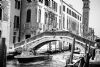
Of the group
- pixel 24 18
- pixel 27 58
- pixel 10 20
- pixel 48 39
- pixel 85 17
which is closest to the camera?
pixel 27 58

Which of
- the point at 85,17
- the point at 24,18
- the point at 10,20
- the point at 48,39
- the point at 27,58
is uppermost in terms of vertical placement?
the point at 85,17

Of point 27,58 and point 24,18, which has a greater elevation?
point 24,18

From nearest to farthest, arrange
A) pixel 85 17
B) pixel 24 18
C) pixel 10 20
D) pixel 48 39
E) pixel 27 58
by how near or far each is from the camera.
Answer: pixel 27 58 < pixel 48 39 < pixel 10 20 < pixel 24 18 < pixel 85 17

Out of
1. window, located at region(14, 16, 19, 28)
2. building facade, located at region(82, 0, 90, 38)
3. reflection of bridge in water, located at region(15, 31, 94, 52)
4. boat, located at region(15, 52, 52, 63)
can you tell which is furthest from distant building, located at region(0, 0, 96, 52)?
building facade, located at region(82, 0, 90, 38)

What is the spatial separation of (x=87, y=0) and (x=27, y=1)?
78.0 feet

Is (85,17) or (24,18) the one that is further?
(85,17)

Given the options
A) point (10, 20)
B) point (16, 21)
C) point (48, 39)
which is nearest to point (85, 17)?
point (16, 21)

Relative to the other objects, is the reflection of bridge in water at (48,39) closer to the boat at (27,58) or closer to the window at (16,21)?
the boat at (27,58)

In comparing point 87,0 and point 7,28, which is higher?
point 87,0

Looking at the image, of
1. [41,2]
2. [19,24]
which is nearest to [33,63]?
[19,24]

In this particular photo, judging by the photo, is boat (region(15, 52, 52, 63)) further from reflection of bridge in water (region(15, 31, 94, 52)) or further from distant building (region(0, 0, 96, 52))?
distant building (region(0, 0, 96, 52))

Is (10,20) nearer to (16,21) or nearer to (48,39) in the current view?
(16,21)

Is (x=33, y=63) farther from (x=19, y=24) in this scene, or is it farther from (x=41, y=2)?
(x=41, y=2)

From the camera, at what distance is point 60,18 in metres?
24.3
